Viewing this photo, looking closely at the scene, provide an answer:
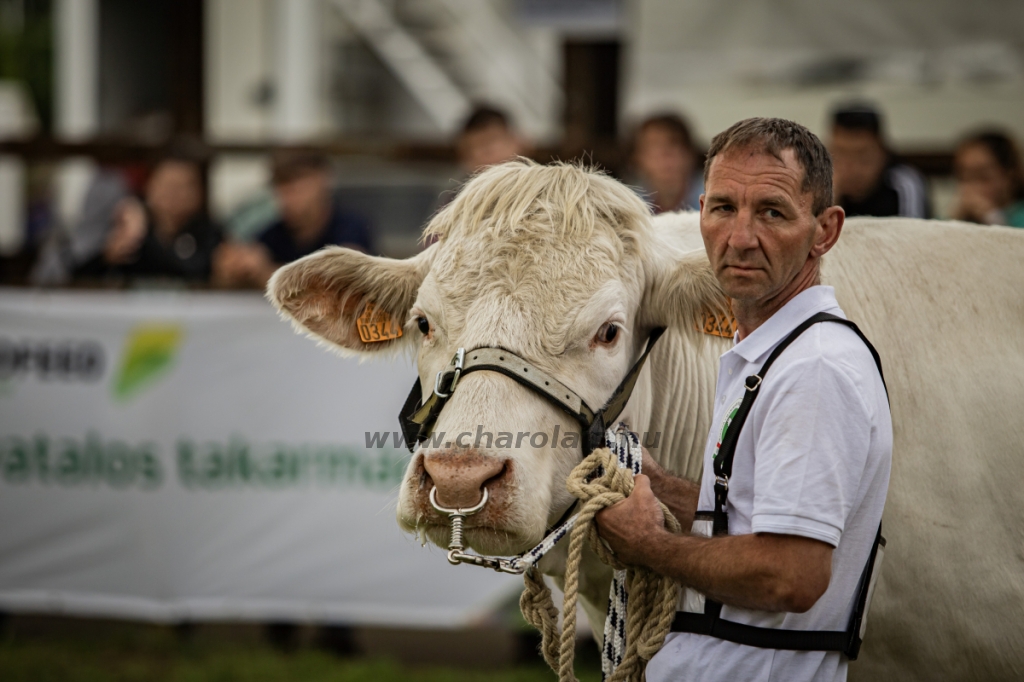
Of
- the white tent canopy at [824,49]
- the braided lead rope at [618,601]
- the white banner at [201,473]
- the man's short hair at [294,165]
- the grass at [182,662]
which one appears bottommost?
the grass at [182,662]

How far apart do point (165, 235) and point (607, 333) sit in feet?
15.6

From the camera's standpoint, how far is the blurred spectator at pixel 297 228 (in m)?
6.02

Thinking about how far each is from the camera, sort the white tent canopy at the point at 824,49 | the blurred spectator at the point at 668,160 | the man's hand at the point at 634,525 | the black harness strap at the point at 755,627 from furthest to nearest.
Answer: the white tent canopy at the point at 824,49, the blurred spectator at the point at 668,160, the man's hand at the point at 634,525, the black harness strap at the point at 755,627

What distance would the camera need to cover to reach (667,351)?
2988 millimetres

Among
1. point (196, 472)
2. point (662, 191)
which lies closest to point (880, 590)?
point (662, 191)

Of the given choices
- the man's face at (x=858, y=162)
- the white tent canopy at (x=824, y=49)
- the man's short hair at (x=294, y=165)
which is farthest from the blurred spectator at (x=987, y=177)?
the man's short hair at (x=294, y=165)

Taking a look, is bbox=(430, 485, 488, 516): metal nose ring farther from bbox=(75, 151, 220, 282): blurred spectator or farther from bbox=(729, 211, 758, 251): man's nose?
bbox=(75, 151, 220, 282): blurred spectator

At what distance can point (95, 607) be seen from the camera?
5.78m

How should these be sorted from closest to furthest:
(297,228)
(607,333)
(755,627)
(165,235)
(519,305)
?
(755,627) → (519,305) → (607,333) → (297,228) → (165,235)

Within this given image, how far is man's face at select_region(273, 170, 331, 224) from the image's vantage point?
6121mm

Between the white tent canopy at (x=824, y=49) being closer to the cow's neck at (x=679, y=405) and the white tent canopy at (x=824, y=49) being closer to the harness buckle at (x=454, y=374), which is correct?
the cow's neck at (x=679, y=405)

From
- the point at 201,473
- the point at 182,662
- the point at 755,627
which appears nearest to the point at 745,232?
the point at 755,627

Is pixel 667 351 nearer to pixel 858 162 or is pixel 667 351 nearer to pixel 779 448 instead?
pixel 779 448

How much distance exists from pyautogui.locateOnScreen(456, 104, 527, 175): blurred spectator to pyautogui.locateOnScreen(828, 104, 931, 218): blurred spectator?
5.64 ft
